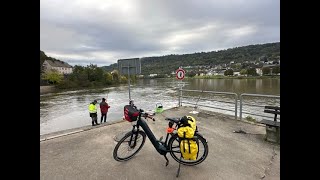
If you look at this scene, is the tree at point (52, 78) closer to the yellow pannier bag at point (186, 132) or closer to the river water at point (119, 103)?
the river water at point (119, 103)

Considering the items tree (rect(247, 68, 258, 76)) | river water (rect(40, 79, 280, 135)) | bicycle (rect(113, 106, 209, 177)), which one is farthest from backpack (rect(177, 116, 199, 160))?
tree (rect(247, 68, 258, 76))

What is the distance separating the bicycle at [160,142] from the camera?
3350 mm

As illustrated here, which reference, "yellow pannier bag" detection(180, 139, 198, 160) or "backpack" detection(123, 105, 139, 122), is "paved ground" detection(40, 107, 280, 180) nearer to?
"yellow pannier bag" detection(180, 139, 198, 160)

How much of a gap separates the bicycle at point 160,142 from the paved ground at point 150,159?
0.40ft

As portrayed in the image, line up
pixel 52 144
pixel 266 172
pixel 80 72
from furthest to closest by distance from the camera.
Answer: pixel 80 72 < pixel 52 144 < pixel 266 172

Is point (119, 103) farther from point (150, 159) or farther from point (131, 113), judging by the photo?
point (131, 113)

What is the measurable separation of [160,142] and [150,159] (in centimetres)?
43

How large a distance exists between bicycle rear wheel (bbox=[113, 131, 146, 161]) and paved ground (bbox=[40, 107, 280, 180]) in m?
0.11
